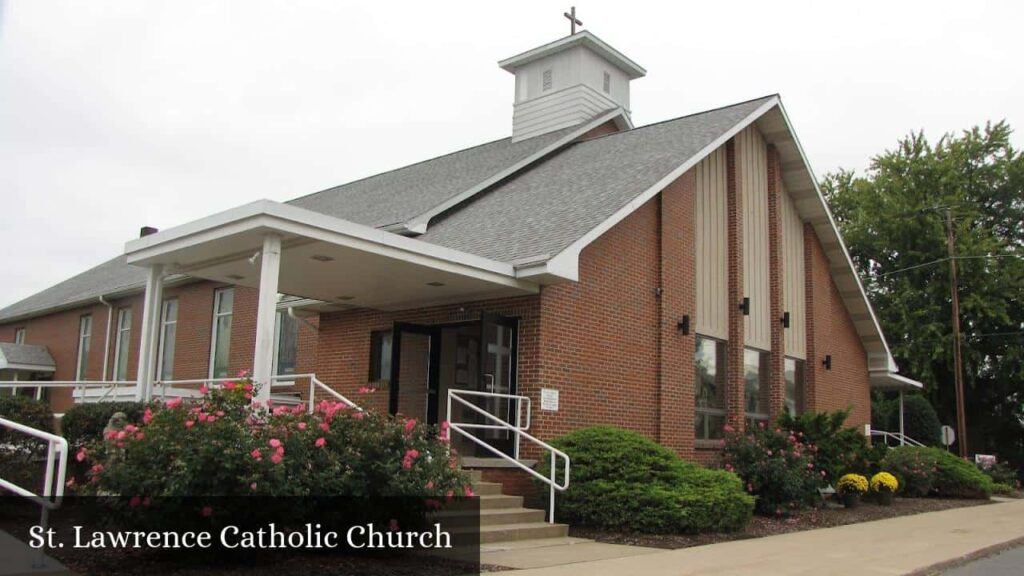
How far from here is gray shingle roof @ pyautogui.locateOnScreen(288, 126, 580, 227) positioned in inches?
667

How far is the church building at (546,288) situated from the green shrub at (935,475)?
1837mm

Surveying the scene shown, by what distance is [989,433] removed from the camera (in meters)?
35.9

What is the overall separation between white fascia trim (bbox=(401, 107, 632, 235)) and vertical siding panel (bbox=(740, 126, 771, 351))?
3.76m

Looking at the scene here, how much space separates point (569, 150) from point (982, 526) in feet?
34.1

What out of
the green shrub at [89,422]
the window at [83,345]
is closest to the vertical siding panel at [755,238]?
→ the green shrub at [89,422]

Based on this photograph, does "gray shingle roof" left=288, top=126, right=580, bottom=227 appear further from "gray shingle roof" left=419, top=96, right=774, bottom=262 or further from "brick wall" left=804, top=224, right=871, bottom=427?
"brick wall" left=804, top=224, right=871, bottom=427

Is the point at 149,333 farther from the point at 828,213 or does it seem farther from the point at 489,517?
the point at 828,213

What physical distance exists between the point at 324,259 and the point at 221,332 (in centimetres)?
996

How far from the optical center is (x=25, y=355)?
26.0m

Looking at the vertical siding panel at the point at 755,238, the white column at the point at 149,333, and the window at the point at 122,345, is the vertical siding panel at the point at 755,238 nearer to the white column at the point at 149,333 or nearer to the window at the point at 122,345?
the white column at the point at 149,333

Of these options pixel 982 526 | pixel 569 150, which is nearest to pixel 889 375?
pixel 982 526

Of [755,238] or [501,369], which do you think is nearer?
[501,369]

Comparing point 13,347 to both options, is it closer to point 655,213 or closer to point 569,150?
point 569,150

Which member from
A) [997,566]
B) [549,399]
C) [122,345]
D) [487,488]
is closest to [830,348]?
[549,399]
